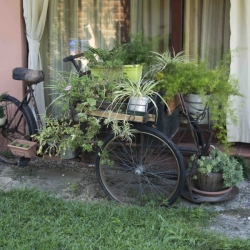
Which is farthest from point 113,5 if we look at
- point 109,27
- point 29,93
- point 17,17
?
point 29,93

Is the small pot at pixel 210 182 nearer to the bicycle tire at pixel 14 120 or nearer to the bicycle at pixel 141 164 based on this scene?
the bicycle at pixel 141 164

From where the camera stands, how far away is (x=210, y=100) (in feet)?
13.4

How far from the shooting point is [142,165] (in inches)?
170

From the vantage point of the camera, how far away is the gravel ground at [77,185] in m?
3.99

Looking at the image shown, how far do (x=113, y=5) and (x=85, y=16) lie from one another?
1.28 ft

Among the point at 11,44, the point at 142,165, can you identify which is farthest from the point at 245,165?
the point at 11,44

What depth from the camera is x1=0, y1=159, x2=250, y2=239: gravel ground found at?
3.99 metres

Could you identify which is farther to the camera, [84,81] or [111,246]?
[84,81]

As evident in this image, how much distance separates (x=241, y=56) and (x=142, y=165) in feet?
6.08

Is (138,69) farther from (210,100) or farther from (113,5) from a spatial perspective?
(113,5)

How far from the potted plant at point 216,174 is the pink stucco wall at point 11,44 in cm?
261

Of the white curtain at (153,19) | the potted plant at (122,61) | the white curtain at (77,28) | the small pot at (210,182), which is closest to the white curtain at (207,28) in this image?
the white curtain at (153,19)

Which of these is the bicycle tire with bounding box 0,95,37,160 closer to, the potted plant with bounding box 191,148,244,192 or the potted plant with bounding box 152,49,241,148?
the potted plant with bounding box 152,49,241,148

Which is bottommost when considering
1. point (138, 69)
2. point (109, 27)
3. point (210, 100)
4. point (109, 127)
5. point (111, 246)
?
point (111, 246)
